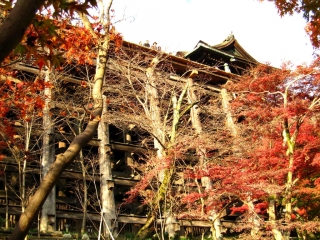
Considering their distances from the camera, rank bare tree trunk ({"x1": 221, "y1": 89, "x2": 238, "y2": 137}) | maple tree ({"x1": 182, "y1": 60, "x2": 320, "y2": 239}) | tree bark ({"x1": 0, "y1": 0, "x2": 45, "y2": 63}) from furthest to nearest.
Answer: bare tree trunk ({"x1": 221, "y1": 89, "x2": 238, "y2": 137}), maple tree ({"x1": 182, "y1": 60, "x2": 320, "y2": 239}), tree bark ({"x1": 0, "y1": 0, "x2": 45, "y2": 63})

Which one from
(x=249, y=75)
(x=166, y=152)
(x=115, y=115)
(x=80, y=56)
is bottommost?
(x=166, y=152)

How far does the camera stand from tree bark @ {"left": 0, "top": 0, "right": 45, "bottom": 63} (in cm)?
270

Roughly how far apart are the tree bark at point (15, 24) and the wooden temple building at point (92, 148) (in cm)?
748

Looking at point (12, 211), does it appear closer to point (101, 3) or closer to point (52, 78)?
point (52, 78)

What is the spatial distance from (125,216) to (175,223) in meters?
2.00

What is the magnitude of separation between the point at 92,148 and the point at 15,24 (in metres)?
16.4

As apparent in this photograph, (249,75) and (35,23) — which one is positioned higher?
(249,75)

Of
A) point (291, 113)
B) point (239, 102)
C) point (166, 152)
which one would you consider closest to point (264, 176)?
point (291, 113)

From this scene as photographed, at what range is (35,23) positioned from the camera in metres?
3.58

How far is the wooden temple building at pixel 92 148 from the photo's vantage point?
13914mm

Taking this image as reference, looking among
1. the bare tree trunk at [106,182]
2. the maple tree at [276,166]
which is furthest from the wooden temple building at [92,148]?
the maple tree at [276,166]

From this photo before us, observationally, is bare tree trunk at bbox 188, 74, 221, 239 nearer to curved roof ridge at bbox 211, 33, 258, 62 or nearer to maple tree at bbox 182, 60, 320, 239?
maple tree at bbox 182, 60, 320, 239

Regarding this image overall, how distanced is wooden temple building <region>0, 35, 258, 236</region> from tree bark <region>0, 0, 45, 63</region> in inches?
295

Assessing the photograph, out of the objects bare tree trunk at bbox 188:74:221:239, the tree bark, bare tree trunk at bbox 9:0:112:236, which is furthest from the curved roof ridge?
the tree bark
